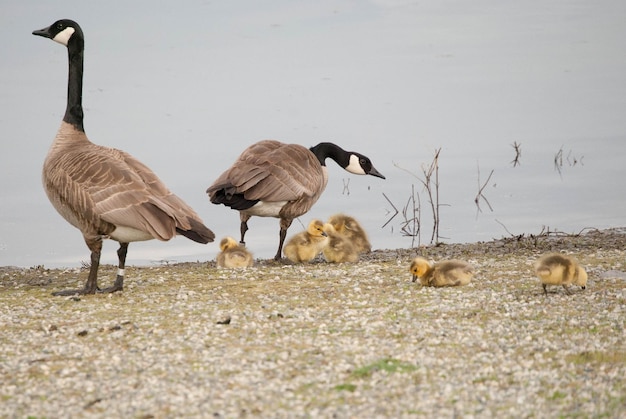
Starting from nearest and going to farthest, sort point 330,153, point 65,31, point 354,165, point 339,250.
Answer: point 65,31
point 339,250
point 330,153
point 354,165

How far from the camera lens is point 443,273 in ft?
33.7

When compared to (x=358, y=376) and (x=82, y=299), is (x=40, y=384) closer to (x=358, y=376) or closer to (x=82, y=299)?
(x=358, y=376)

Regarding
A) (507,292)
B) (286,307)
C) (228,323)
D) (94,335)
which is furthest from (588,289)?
(94,335)

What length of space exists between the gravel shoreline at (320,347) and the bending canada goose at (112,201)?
0.65 metres

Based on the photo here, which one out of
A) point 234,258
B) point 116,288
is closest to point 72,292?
point 116,288

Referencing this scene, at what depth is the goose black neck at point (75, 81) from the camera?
11863mm

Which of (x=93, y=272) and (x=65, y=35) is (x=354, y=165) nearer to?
(x=65, y=35)

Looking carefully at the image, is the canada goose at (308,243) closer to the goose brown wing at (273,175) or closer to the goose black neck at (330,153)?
the goose brown wing at (273,175)

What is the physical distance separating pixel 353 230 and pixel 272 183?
165 centimetres

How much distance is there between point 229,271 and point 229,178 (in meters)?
1.53

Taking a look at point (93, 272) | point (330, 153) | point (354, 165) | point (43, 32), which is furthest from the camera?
point (354, 165)

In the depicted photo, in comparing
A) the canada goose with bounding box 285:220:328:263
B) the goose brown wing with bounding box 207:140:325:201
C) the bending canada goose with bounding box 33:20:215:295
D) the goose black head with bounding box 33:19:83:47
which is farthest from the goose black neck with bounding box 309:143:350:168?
the bending canada goose with bounding box 33:20:215:295

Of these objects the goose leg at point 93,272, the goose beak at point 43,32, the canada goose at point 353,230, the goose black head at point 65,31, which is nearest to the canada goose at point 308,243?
the canada goose at point 353,230

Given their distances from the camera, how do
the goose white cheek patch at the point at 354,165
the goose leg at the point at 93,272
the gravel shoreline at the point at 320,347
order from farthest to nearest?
the goose white cheek patch at the point at 354,165
the goose leg at the point at 93,272
the gravel shoreline at the point at 320,347
